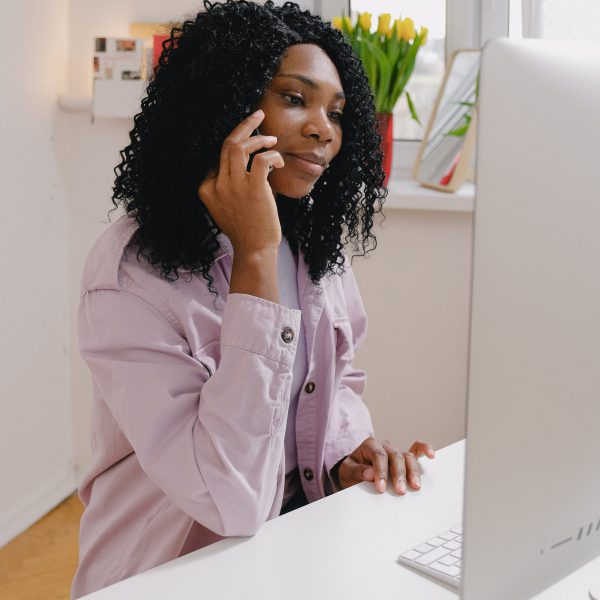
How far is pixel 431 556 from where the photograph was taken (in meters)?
0.91

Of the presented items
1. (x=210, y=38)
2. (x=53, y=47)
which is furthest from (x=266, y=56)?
(x=53, y=47)

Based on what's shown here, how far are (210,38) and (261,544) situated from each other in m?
0.64

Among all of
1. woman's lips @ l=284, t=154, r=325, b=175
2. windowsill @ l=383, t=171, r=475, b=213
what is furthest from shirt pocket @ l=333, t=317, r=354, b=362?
windowsill @ l=383, t=171, r=475, b=213

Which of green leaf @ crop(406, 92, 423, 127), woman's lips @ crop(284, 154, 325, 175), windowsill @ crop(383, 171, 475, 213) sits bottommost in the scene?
windowsill @ crop(383, 171, 475, 213)

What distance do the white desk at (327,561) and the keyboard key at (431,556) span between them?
16 millimetres

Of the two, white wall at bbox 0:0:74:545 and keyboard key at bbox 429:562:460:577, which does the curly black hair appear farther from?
white wall at bbox 0:0:74:545

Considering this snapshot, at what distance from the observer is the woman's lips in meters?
1.21

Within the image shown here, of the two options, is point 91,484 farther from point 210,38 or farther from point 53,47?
point 53,47

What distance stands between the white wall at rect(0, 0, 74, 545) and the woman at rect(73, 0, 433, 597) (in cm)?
123

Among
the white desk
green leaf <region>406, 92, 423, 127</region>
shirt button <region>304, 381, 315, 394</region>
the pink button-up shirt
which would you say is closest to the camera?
the white desk

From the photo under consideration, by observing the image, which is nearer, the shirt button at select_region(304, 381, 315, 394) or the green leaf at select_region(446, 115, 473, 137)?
the shirt button at select_region(304, 381, 315, 394)

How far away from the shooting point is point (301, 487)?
4.32 ft

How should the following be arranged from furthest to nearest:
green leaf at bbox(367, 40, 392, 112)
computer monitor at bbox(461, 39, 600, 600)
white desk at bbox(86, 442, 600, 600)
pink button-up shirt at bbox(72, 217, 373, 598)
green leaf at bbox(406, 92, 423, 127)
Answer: green leaf at bbox(406, 92, 423, 127) → green leaf at bbox(367, 40, 392, 112) → pink button-up shirt at bbox(72, 217, 373, 598) → white desk at bbox(86, 442, 600, 600) → computer monitor at bbox(461, 39, 600, 600)

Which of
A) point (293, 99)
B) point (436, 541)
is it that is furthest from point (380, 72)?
Result: point (436, 541)
